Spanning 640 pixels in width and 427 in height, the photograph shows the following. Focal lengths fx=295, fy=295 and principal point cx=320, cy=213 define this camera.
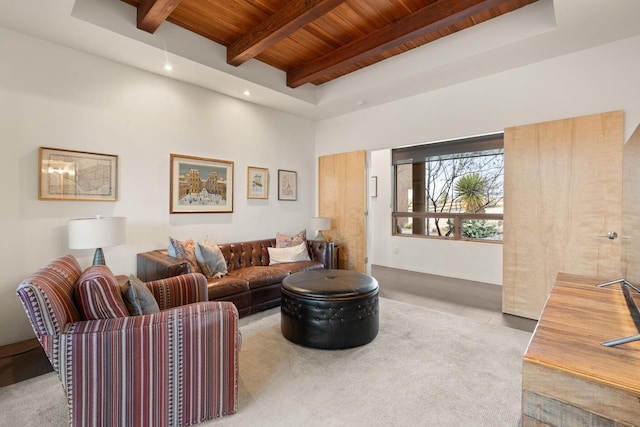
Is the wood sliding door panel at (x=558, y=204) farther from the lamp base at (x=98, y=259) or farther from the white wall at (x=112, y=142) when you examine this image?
the lamp base at (x=98, y=259)

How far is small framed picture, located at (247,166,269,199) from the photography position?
4.50 metres

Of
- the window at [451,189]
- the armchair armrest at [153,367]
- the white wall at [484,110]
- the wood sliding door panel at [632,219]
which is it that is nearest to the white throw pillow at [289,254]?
the white wall at [484,110]

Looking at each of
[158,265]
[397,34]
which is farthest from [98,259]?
[397,34]

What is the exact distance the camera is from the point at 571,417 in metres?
0.85

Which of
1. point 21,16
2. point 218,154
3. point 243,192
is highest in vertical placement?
point 21,16

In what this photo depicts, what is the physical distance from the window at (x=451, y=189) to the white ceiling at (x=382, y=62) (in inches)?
73.3

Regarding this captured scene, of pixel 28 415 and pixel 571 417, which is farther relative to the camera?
pixel 28 415

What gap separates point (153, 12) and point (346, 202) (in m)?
3.51

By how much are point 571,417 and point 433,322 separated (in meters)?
2.49

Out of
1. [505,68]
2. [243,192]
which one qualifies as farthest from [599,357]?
[243,192]

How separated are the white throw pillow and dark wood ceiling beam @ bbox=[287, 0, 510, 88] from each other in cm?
236

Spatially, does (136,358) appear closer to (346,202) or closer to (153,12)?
(153,12)

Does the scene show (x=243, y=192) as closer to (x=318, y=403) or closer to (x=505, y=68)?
(x=318, y=403)

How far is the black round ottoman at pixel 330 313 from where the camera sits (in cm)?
254
